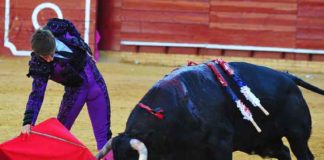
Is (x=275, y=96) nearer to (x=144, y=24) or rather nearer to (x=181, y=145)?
(x=181, y=145)

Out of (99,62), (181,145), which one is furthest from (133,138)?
(99,62)

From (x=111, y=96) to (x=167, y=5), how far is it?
361 cm

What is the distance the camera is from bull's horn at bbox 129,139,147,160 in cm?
327

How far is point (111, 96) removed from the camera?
8.12 m

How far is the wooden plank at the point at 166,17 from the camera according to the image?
11375 mm

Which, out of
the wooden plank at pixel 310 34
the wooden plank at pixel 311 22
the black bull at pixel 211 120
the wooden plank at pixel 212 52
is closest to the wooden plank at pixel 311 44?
the wooden plank at pixel 310 34

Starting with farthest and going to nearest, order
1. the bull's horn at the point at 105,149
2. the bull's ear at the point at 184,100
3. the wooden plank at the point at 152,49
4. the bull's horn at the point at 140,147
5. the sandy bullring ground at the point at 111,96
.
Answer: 1. the wooden plank at the point at 152,49
2. the sandy bullring ground at the point at 111,96
3. the bull's ear at the point at 184,100
4. the bull's horn at the point at 105,149
5. the bull's horn at the point at 140,147

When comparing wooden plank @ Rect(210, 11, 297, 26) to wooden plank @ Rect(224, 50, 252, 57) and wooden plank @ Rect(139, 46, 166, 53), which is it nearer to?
wooden plank @ Rect(224, 50, 252, 57)

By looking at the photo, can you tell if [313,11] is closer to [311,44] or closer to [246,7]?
[311,44]

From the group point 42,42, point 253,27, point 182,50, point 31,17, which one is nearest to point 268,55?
point 253,27

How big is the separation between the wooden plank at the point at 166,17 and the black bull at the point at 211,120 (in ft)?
22.9

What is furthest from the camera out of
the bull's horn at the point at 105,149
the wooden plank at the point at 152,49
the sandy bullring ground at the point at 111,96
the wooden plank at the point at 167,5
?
the wooden plank at the point at 152,49

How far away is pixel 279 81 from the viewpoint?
4238mm

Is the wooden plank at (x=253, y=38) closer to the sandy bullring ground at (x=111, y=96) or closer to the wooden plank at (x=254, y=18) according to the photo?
the wooden plank at (x=254, y=18)
